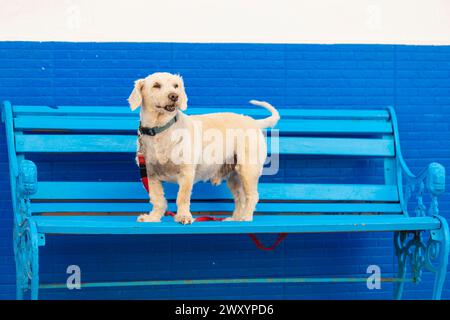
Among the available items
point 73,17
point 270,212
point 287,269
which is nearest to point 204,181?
point 270,212

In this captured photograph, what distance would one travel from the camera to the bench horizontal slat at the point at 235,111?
4762 mm

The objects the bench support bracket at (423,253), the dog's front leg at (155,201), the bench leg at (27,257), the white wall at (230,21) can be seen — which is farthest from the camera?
the white wall at (230,21)

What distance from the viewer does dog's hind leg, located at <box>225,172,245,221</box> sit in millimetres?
4660

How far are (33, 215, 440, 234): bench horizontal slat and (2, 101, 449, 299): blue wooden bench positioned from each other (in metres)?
→ 0.03

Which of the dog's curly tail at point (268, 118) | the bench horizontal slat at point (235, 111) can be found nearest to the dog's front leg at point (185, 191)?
the dog's curly tail at point (268, 118)

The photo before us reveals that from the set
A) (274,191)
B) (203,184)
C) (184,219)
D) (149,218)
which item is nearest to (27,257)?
(149,218)

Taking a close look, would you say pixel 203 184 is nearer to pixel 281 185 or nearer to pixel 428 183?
pixel 281 185

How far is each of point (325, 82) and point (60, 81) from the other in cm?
144

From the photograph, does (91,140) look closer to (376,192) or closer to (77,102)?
(77,102)

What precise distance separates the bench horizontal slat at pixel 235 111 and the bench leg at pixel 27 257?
0.68 meters

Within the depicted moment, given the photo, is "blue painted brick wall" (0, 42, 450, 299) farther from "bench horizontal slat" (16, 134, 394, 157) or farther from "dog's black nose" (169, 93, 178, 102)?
"dog's black nose" (169, 93, 178, 102)

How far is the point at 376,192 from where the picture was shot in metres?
4.86

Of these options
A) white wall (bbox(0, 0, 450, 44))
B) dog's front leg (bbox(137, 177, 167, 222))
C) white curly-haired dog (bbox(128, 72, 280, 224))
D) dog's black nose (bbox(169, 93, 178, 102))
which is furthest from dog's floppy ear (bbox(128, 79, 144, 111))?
white wall (bbox(0, 0, 450, 44))

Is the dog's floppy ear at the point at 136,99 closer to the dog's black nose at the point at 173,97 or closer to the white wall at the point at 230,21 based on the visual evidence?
the dog's black nose at the point at 173,97
